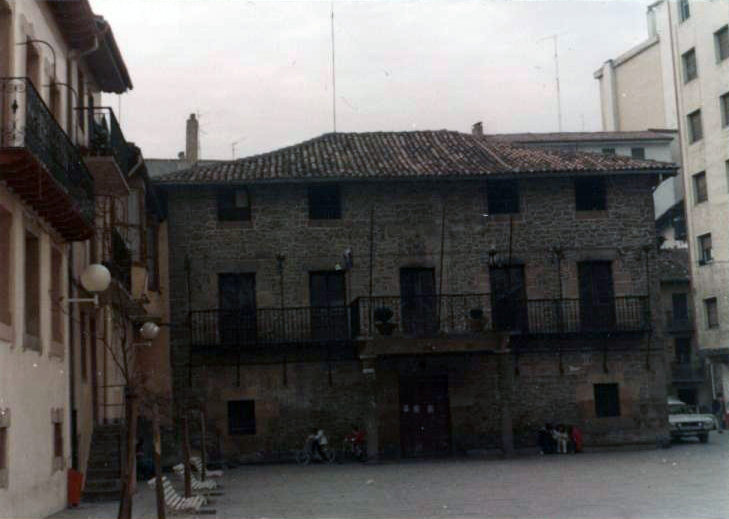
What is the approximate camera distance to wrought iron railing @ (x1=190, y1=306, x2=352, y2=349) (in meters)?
33.2

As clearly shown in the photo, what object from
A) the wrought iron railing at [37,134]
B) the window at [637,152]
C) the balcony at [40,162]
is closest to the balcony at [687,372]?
the window at [637,152]

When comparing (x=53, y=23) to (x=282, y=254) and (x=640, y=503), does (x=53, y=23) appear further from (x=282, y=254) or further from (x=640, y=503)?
(x=282, y=254)

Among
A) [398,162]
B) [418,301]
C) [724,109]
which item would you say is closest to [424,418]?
[418,301]

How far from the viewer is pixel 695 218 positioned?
48188 millimetres

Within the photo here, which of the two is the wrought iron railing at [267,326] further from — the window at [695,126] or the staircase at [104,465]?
the window at [695,126]

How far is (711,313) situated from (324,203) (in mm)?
21015

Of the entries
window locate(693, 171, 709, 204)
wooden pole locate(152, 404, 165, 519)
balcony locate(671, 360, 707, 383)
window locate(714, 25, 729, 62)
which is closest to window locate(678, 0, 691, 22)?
window locate(714, 25, 729, 62)

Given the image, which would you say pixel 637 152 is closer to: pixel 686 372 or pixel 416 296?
pixel 686 372

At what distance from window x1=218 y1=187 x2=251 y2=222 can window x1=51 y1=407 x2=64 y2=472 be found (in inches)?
614

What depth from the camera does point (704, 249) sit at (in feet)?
159

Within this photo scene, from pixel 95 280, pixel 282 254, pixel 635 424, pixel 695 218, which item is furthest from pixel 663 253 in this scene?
pixel 95 280

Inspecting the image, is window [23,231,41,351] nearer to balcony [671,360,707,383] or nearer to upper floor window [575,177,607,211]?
upper floor window [575,177,607,211]

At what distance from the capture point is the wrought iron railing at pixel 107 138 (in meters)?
21.2

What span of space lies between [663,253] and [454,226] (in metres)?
25.4
